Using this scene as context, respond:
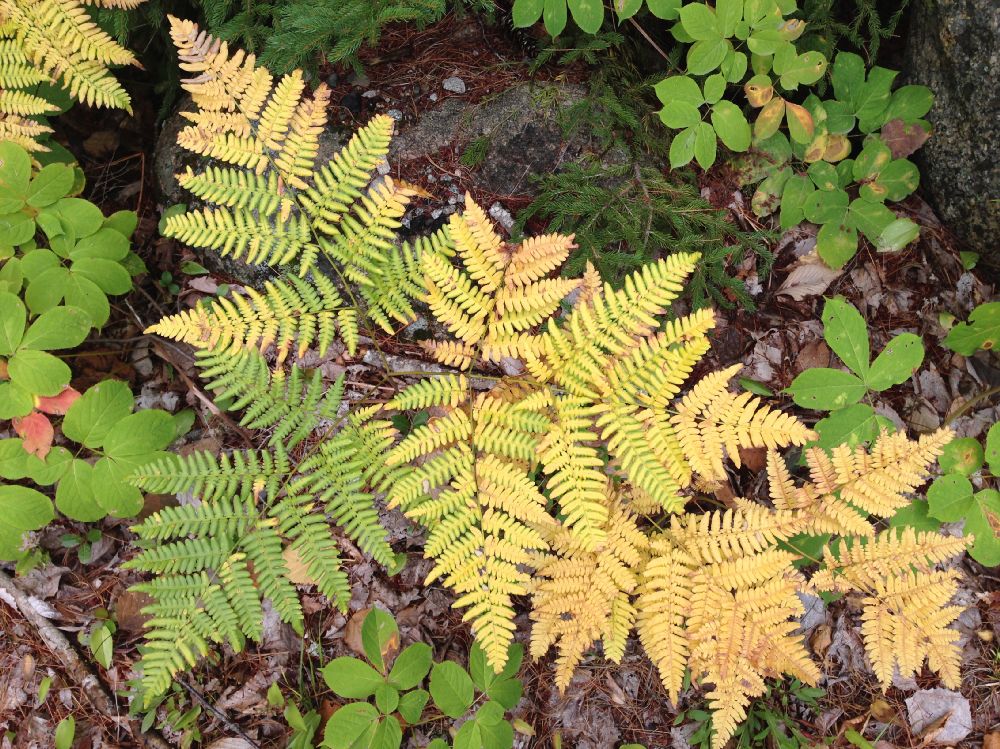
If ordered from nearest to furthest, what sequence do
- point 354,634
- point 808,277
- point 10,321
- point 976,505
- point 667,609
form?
point 667,609 → point 10,321 → point 976,505 → point 354,634 → point 808,277

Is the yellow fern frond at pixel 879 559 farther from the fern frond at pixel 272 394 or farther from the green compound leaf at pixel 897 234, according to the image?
the fern frond at pixel 272 394

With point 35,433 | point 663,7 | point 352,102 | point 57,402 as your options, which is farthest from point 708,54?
point 35,433

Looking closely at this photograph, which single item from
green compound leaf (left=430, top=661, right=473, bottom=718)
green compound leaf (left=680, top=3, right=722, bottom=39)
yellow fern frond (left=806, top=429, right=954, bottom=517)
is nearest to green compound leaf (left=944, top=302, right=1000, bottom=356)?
yellow fern frond (left=806, top=429, right=954, bottom=517)

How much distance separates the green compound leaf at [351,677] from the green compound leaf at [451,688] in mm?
265

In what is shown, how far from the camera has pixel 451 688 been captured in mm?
3053

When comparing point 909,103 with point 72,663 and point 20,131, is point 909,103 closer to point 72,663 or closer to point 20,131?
point 20,131

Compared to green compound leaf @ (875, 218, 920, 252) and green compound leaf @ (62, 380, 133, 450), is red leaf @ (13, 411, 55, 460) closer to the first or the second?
green compound leaf @ (62, 380, 133, 450)

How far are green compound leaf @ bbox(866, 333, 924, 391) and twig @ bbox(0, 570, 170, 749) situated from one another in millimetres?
3949

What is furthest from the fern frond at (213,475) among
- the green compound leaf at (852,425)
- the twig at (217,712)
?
the green compound leaf at (852,425)

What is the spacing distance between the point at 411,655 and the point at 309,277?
196 cm

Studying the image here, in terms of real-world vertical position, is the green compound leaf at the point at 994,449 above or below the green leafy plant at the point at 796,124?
below

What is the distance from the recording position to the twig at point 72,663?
3.19 metres

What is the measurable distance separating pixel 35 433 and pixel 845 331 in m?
3.97

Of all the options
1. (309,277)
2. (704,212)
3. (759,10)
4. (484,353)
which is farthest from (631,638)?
(759,10)
